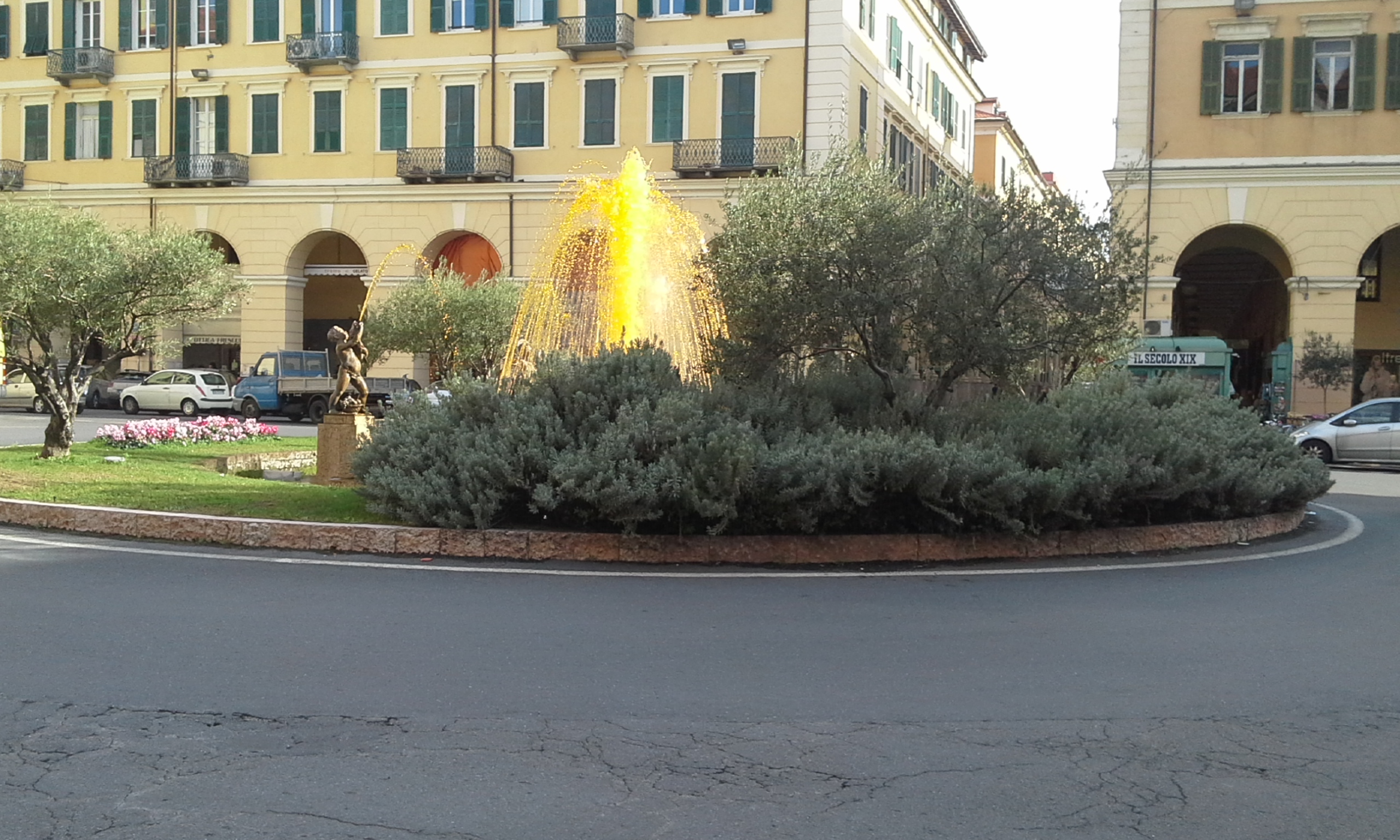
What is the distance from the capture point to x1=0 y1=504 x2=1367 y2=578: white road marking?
9258mm

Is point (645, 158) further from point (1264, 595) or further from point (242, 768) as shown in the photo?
point (242, 768)

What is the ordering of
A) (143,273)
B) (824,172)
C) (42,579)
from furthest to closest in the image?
1. (143,273)
2. (824,172)
3. (42,579)

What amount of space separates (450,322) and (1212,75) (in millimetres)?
20772

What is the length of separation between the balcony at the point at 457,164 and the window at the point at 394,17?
362cm

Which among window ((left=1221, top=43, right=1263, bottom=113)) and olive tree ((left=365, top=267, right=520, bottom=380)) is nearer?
window ((left=1221, top=43, right=1263, bottom=113))

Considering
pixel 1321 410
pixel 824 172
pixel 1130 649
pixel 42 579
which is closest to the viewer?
pixel 1130 649

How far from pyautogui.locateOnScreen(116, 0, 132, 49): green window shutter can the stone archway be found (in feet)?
108

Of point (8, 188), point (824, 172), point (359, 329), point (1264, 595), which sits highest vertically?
point (8, 188)

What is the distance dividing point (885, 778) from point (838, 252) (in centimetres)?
862

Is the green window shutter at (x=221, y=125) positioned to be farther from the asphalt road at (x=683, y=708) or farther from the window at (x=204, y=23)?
the asphalt road at (x=683, y=708)

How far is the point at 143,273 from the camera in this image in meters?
16.4

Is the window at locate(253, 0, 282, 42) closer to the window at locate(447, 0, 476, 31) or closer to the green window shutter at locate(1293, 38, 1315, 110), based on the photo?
the window at locate(447, 0, 476, 31)

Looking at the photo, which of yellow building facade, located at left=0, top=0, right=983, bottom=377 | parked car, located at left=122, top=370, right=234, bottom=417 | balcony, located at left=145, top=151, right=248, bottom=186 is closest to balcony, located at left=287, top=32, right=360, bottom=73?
yellow building facade, located at left=0, top=0, right=983, bottom=377

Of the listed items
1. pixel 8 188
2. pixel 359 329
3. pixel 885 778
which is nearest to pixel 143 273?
pixel 359 329
